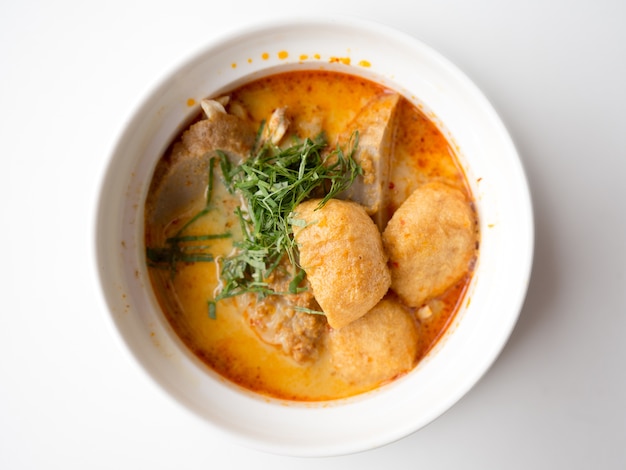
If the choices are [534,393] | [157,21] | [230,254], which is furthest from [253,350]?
[157,21]

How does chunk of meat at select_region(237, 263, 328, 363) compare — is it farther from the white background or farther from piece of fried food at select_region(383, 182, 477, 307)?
the white background

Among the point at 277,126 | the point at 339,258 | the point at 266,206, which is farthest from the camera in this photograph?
the point at 277,126

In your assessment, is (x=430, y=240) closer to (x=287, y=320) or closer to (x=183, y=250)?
(x=287, y=320)

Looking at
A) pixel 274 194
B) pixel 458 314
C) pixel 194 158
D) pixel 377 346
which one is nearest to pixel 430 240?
pixel 458 314

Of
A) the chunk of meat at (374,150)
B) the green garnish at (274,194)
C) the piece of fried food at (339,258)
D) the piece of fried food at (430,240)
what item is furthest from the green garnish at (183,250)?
the piece of fried food at (430,240)

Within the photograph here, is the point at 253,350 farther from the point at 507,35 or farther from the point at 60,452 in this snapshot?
the point at 507,35

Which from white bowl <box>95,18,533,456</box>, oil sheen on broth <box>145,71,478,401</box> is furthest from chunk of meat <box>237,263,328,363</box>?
white bowl <box>95,18,533,456</box>
